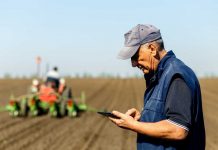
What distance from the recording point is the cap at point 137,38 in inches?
132

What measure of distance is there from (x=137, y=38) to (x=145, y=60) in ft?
0.48

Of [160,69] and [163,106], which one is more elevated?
[160,69]

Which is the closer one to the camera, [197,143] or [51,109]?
[197,143]

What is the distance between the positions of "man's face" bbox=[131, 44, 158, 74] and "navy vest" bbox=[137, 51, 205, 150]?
49 mm

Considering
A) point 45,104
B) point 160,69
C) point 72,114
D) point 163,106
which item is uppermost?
point 160,69

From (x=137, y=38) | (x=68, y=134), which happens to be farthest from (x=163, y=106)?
(x=68, y=134)

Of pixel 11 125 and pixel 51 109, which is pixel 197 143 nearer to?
pixel 11 125

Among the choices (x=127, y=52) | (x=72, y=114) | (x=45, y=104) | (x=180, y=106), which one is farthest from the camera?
(x=45, y=104)

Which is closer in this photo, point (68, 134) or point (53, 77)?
point (68, 134)

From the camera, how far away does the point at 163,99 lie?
328 cm

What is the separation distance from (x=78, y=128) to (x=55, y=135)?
1662 mm

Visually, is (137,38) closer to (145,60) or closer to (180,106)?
(145,60)

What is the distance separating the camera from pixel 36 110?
17.1 metres

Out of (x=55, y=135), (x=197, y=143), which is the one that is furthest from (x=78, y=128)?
(x=197, y=143)
